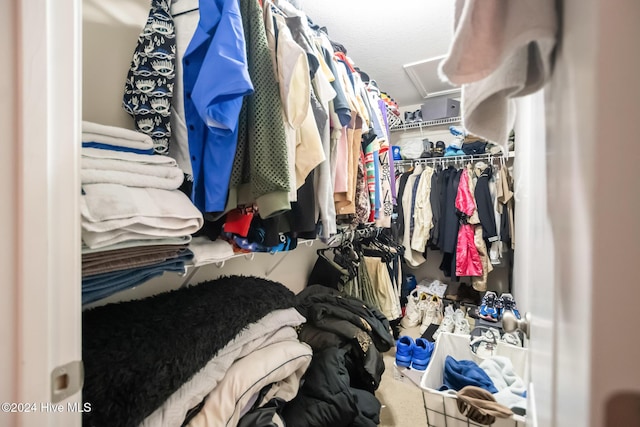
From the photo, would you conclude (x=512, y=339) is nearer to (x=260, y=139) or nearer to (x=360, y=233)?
(x=360, y=233)

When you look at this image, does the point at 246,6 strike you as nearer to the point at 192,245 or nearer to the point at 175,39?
the point at 175,39

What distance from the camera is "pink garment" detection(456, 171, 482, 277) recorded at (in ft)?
8.09

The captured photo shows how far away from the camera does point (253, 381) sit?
814 mm

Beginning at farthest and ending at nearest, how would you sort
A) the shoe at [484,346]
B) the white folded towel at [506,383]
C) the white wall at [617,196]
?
the shoe at [484,346] → the white folded towel at [506,383] → the white wall at [617,196]

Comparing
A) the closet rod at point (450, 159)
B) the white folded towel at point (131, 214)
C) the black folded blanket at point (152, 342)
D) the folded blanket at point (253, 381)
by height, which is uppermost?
the closet rod at point (450, 159)

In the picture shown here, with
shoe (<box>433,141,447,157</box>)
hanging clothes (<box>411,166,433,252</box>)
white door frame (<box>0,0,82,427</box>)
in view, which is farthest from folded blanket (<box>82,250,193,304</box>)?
shoe (<box>433,141,447,157</box>)

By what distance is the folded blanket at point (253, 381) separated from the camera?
73cm

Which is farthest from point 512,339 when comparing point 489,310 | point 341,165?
point 341,165

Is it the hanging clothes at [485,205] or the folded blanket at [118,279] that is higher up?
the hanging clothes at [485,205]

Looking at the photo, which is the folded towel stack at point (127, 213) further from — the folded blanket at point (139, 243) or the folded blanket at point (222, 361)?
the folded blanket at point (222, 361)

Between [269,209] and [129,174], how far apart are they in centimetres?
36

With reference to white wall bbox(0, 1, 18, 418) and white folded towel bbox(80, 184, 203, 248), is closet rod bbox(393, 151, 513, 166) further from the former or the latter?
white wall bbox(0, 1, 18, 418)

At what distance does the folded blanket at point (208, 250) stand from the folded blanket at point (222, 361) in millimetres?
257

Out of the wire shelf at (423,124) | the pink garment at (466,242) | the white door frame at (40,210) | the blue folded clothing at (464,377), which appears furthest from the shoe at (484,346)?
the wire shelf at (423,124)
